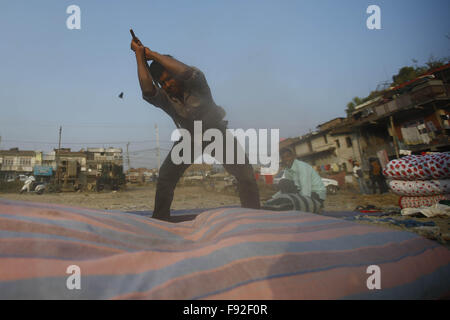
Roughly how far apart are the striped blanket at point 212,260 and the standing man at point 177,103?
4.21 feet

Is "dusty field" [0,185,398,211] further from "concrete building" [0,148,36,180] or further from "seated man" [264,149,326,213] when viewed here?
"concrete building" [0,148,36,180]

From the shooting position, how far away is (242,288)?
641mm

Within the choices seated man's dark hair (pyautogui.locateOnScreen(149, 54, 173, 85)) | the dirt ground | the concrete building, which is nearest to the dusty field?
the dirt ground

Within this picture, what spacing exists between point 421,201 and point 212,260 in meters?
5.31

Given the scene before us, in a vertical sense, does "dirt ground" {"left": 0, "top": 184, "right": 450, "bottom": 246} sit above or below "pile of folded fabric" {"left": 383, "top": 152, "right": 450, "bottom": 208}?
below

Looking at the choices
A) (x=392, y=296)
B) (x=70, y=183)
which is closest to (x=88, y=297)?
(x=392, y=296)

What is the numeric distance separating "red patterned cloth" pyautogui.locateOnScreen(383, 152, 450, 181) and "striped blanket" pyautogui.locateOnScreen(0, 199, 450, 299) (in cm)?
410

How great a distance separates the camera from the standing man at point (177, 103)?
1940 mm

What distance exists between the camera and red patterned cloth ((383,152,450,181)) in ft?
13.0

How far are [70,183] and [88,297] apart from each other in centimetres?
2091
